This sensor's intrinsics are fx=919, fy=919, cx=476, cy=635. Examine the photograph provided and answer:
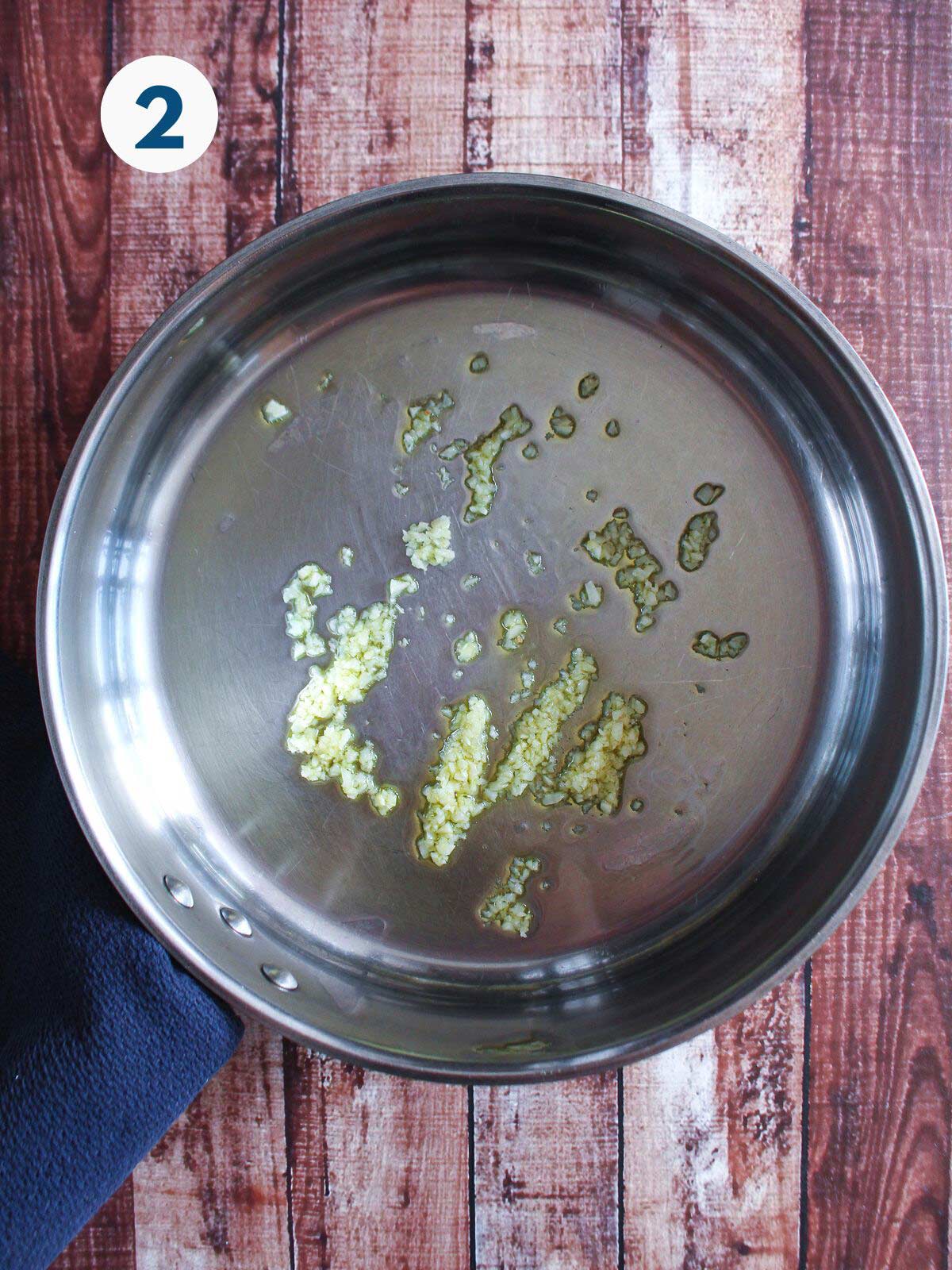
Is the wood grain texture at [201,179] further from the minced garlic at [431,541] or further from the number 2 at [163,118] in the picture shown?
the minced garlic at [431,541]

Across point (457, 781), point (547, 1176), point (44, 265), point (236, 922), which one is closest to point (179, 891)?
point (236, 922)

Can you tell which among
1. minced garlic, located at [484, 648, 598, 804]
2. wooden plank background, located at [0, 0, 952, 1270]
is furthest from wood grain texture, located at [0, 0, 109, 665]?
minced garlic, located at [484, 648, 598, 804]

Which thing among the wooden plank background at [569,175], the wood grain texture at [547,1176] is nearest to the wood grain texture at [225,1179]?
the wooden plank background at [569,175]

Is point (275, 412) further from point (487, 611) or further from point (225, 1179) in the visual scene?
point (225, 1179)

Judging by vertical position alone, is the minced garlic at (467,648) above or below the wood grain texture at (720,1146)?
above

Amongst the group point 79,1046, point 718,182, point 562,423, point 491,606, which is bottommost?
point 79,1046

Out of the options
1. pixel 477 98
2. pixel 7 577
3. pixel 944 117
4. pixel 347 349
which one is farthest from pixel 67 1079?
pixel 944 117

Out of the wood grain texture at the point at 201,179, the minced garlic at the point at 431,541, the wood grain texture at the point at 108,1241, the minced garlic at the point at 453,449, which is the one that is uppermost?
the wood grain texture at the point at 201,179
